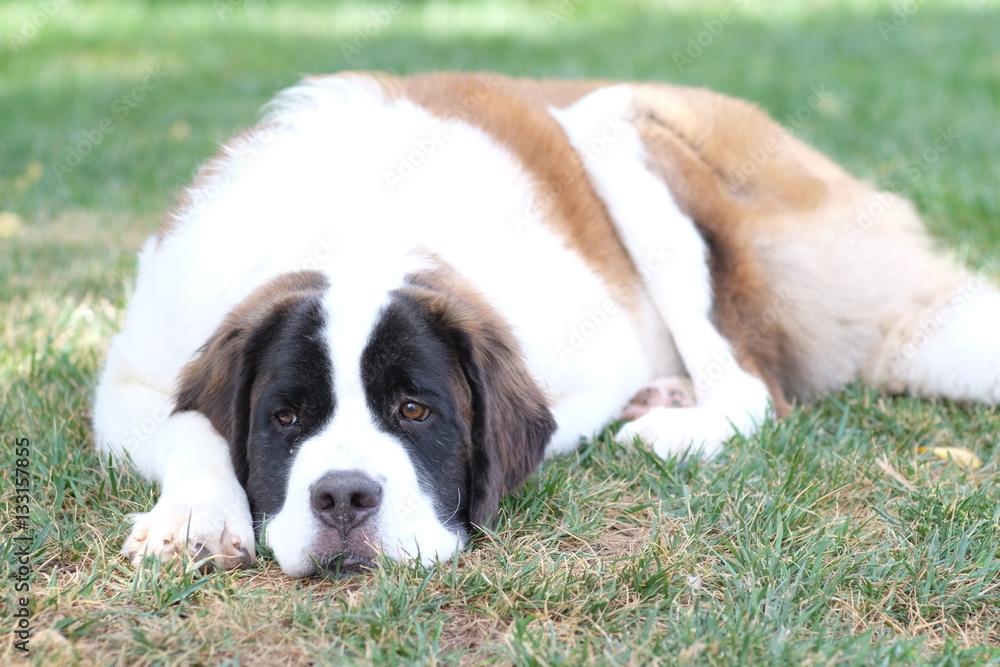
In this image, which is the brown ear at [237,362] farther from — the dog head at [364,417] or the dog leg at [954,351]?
the dog leg at [954,351]

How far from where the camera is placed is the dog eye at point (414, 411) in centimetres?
241

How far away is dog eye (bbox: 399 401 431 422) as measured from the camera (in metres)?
2.41

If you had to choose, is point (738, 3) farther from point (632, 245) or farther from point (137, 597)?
point (137, 597)

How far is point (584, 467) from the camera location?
9.95ft

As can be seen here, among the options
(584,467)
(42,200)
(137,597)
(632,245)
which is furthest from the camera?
(42,200)

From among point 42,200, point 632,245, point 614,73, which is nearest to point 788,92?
point 614,73

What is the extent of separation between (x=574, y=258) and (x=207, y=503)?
58.0 inches

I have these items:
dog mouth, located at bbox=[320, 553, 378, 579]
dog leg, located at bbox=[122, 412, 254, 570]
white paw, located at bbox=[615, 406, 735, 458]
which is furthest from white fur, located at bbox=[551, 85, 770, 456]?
dog leg, located at bbox=[122, 412, 254, 570]

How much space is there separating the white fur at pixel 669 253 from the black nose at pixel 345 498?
1193mm

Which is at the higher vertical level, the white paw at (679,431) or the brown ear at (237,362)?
the brown ear at (237,362)

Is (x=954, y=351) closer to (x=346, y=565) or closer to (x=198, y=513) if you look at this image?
(x=346, y=565)

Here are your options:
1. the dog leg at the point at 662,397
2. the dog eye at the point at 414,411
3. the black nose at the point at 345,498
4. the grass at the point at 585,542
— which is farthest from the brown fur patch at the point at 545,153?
the black nose at the point at 345,498

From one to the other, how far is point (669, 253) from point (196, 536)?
→ 1.89m

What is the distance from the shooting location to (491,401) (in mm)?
2551
